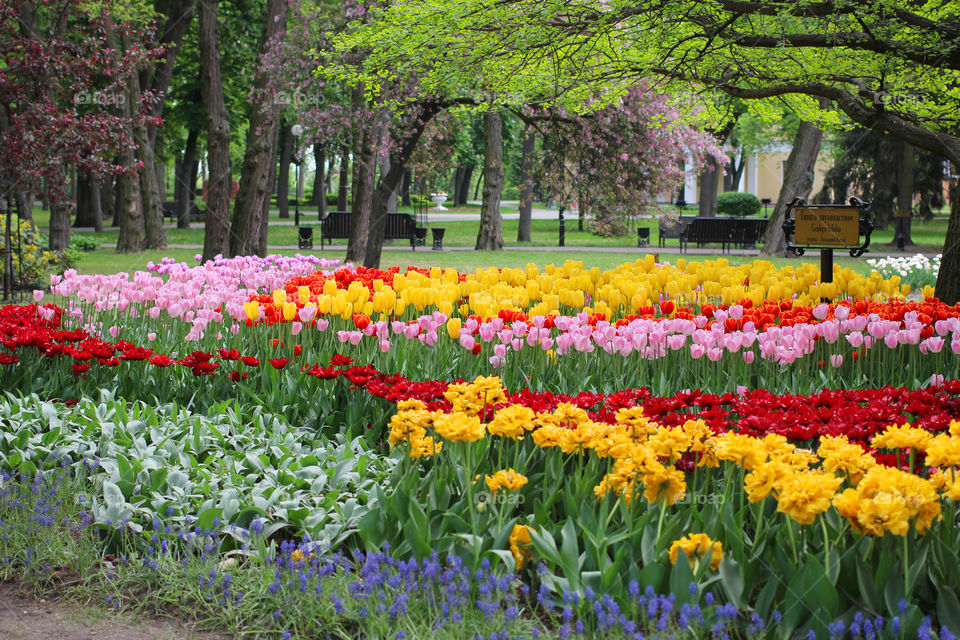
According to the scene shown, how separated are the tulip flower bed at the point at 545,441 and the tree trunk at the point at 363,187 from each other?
8.83 metres

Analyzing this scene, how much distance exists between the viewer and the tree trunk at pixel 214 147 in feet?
48.4

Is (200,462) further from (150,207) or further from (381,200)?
(150,207)

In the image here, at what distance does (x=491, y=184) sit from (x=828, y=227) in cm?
1455

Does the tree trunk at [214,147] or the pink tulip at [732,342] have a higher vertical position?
the tree trunk at [214,147]

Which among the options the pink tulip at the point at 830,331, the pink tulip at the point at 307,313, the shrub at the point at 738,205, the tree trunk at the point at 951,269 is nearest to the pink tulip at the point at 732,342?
the pink tulip at the point at 830,331

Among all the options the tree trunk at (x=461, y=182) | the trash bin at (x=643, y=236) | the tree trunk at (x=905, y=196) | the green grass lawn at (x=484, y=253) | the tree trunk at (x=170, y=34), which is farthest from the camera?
the tree trunk at (x=461, y=182)

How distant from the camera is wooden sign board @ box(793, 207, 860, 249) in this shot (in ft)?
26.3

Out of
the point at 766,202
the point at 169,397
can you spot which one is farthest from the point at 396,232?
the point at 766,202

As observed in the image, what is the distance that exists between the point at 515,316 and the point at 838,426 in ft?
8.36

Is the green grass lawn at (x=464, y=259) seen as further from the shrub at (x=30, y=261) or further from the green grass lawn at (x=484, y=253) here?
the shrub at (x=30, y=261)

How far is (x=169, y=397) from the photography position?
5.69 meters

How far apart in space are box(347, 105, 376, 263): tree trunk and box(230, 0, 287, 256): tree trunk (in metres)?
1.58

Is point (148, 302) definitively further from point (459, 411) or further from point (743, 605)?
point (743, 605)

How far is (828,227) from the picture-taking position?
8062mm
